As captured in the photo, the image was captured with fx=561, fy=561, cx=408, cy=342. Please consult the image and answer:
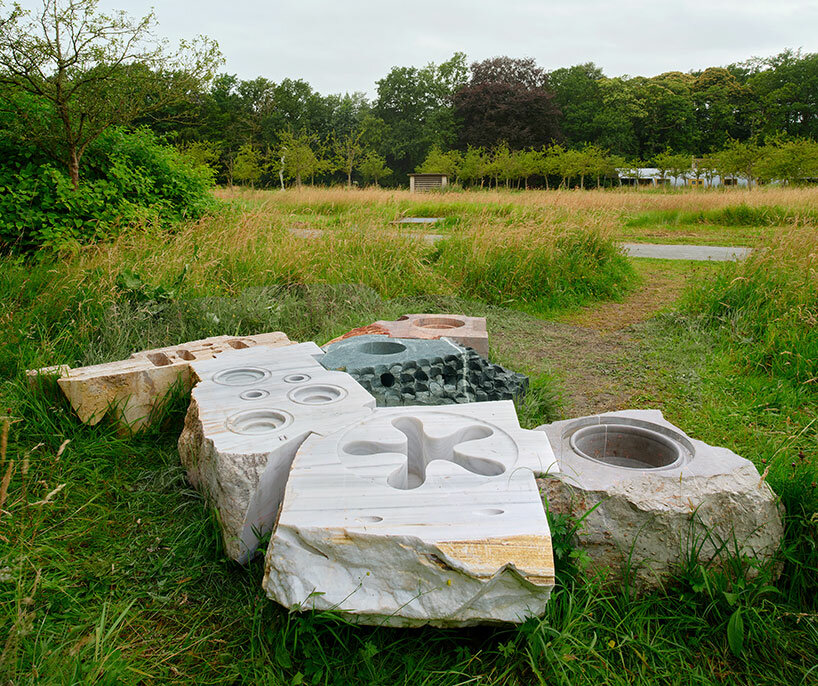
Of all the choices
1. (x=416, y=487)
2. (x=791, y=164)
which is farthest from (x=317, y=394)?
(x=791, y=164)

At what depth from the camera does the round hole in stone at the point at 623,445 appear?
2396 millimetres

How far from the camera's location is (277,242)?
243 inches

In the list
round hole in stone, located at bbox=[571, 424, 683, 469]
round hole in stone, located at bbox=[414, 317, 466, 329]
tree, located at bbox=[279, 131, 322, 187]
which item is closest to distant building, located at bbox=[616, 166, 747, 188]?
tree, located at bbox=[279, 131, 322, 187]

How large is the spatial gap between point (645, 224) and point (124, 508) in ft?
43.9

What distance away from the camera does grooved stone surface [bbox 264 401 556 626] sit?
4.95 feet

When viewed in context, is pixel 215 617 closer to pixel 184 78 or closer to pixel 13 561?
pixel 13 561

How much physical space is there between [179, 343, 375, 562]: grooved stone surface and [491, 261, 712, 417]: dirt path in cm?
156

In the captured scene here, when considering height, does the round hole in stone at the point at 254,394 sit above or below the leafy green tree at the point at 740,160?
below

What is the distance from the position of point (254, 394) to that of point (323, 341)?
6.11 ft

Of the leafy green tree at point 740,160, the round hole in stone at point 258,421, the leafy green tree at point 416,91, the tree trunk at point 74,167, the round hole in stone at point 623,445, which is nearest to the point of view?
the round hole in stone at point 258,421

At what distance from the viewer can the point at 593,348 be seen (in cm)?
467

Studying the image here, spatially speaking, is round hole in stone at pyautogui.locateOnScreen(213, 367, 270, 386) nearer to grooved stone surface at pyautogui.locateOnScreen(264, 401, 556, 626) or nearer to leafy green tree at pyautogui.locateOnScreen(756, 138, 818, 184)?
grooved stone surface at pyautogui.locateOnScreen(264, 401, 556, 626)

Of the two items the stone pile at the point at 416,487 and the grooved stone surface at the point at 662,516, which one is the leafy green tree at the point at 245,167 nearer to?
the stone pile at the point at 416,487

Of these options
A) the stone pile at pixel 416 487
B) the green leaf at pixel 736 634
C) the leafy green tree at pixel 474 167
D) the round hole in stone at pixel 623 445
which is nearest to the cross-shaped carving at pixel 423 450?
the stone pile at pixel 416 487
